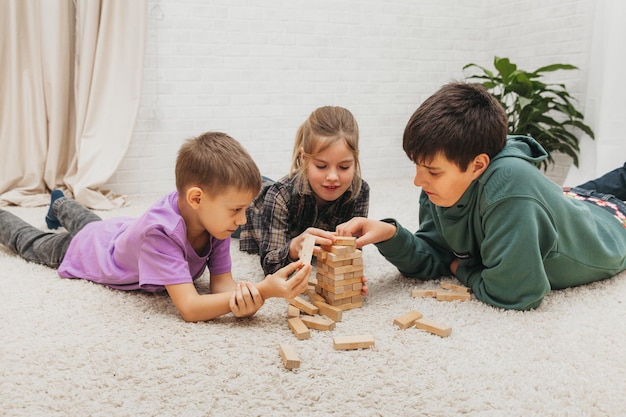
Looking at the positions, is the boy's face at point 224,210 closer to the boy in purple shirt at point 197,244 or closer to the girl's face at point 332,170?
the boy in purple shirt at point 197,244

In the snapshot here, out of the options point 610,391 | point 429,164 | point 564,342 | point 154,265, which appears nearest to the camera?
point 610,391

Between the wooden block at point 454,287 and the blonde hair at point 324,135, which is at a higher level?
the blonde hair at point 324,135

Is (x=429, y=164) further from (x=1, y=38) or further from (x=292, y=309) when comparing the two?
(x=1, y=38)

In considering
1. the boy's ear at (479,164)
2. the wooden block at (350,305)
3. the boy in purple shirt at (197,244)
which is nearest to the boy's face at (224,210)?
the boy in purple shirt at (197,244)

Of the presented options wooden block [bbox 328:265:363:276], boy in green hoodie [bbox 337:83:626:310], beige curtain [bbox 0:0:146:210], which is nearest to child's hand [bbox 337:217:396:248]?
boy in green hoodie [bbox 337:83:626:310]

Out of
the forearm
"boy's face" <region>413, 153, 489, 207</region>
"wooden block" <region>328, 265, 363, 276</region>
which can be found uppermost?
"boy's face" <region>413, 153, 489, 207</region>

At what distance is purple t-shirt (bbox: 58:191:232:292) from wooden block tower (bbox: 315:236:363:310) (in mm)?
344

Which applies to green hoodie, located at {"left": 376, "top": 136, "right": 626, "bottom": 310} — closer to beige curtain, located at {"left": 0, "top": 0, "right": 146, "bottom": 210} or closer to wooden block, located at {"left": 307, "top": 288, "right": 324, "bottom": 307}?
wooden block, located at {"left": 307, "top": 288, "right": 324, "bottom": 307}

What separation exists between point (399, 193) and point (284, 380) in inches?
99.5

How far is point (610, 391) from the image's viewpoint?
1.13 meters

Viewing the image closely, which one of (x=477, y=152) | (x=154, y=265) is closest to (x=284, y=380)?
(x=154, y=265)

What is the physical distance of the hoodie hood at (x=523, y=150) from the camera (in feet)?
5.24

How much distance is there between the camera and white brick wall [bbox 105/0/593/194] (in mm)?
3539

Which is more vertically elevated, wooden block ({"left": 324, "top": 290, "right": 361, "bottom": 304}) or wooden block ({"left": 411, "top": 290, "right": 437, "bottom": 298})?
wooden block ({"left": 324, "top": 290, "right": 361, "bottom": 304})
